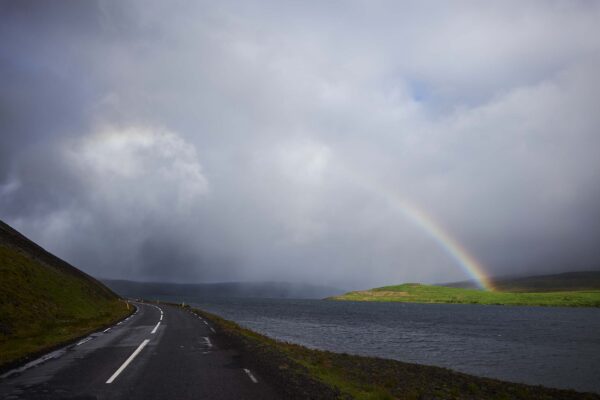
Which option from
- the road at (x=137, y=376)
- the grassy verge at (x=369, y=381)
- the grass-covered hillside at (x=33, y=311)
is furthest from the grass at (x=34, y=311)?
the grassy verge at (x=369, y=381)

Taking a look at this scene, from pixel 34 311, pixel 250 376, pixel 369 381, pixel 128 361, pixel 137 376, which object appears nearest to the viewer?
pixel 137 376

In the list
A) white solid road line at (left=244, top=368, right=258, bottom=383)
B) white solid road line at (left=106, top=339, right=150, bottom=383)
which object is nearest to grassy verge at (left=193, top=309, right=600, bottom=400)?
white solid road line at (left=244, top=368, right=258, bottom=383)

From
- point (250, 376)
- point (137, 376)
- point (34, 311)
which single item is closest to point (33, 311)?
point (34, 311)

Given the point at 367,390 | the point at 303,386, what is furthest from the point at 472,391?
the point at 303,386

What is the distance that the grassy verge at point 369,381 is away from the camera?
45.2ft

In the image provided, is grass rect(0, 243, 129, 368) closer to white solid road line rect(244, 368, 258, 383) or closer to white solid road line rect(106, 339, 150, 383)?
white solid road line rect(106, 339, 150, 383)

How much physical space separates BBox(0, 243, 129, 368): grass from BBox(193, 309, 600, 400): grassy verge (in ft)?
35.1

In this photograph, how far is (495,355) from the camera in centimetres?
3997

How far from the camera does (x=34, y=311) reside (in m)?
30.2

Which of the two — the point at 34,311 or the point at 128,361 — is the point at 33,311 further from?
the point at 128,361

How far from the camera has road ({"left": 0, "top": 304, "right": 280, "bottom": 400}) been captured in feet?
36.8

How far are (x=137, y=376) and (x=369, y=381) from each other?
12311 mm

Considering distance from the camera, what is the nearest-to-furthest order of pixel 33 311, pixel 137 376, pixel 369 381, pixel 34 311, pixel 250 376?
pixel 137 376 < pixel 250 376 < pixel 369 381 < pixel 33 311 < pixel 34 311

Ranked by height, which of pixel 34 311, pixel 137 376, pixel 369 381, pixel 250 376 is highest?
pixel 34 311
